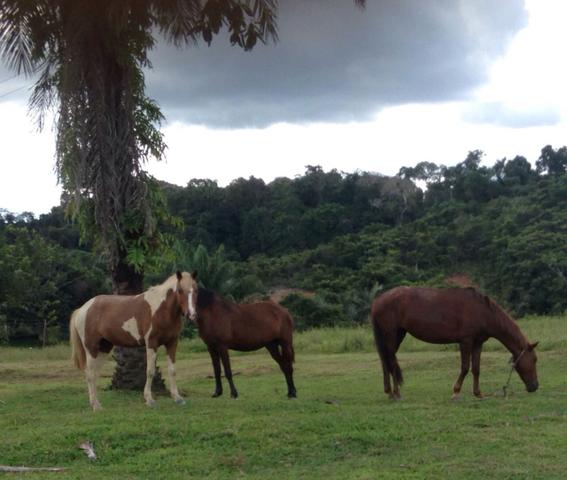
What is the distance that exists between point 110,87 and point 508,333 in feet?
24.4

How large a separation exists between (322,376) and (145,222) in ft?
22.2

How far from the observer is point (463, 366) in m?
12.7

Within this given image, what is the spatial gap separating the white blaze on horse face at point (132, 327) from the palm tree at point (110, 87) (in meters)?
1.71

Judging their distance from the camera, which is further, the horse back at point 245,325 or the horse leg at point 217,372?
the horse leg at point 217,372

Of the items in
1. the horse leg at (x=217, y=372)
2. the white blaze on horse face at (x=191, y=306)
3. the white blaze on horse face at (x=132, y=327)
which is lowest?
the horse leg at (x=217, y=372)

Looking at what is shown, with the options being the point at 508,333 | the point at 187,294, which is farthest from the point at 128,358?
the point at 508,333

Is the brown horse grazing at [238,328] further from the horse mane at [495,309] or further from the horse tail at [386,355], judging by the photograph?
the horse mane at [495,309]

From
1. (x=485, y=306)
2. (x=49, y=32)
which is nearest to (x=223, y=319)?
(x=485, y=306)

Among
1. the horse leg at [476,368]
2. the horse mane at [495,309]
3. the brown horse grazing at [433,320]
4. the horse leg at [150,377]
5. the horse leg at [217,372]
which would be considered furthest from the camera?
the horse leg at [217,372]

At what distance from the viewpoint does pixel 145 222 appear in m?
13.8

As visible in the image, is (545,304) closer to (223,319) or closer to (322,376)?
(322,376)

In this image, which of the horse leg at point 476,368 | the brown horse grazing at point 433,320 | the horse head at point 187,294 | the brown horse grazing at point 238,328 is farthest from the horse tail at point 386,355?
the horse head at point 187,294

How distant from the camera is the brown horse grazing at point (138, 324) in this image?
11914mm

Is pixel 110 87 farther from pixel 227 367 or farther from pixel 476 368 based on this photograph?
pixel 476 368
